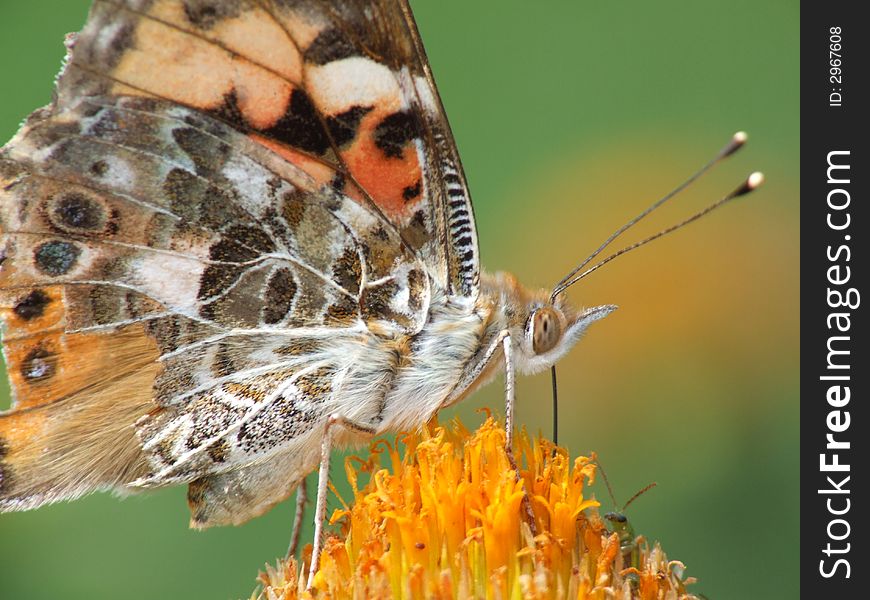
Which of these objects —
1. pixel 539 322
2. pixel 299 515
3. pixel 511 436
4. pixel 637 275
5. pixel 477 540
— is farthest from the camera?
pixel 637 275

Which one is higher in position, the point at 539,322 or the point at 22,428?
the point at 539,322

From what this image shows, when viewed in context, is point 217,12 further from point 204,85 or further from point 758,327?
point 758,327

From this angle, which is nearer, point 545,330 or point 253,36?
point 253,36

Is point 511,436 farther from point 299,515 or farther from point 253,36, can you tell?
point 253,36

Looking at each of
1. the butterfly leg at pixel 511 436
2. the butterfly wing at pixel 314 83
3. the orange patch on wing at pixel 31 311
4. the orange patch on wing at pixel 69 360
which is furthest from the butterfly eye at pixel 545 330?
the orange patch on wing at pixel 31 311

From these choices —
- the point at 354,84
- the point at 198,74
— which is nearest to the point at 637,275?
the point at 354,84

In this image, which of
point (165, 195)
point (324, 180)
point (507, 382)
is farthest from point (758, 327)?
point (165, 195)

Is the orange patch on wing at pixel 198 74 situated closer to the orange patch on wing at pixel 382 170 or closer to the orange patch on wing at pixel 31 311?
the orange patch on wing at pixel 382 170
